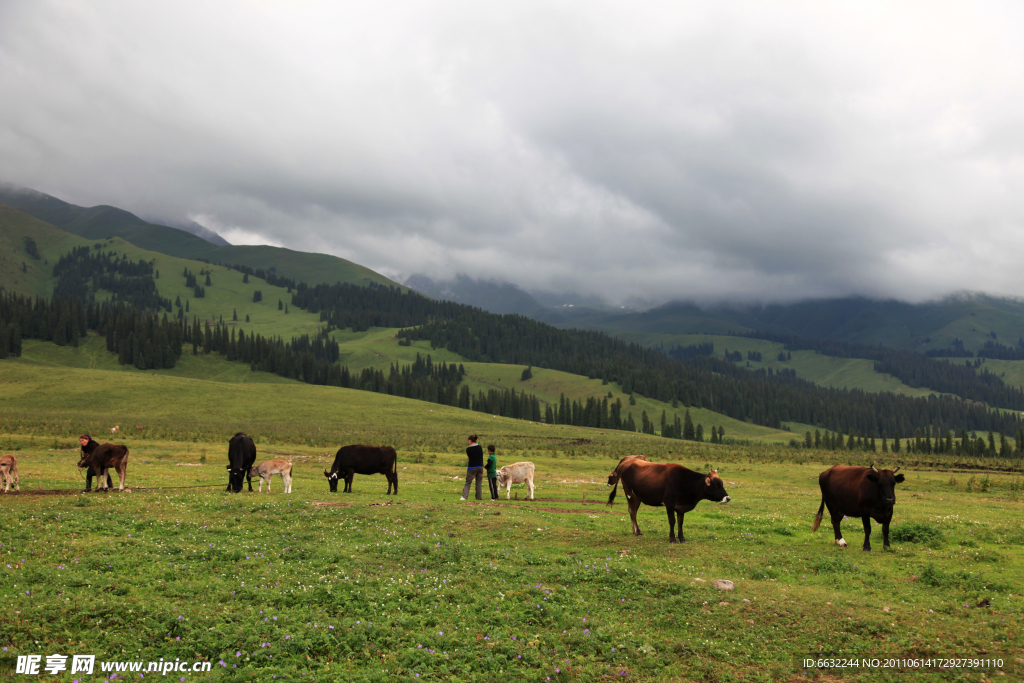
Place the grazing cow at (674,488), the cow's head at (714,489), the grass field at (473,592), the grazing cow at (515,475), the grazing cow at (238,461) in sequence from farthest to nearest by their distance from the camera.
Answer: the grazing cow at (515,475) → the grazing cow at (238,461) → the grazing cow at (674,488) → the cow's head at (714,489) → the grass field at (473,592)

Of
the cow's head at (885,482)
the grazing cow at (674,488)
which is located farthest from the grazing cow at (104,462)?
the cow's head at (885,482)

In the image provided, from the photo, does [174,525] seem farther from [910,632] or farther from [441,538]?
[910,632]

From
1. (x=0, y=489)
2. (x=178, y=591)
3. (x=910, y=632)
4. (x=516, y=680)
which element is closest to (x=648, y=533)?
(x=910, y=632)

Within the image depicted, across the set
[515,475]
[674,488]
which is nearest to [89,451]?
[515,475]

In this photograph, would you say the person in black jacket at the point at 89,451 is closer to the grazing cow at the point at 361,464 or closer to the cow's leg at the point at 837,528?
the grazing cow at the point at 361,464

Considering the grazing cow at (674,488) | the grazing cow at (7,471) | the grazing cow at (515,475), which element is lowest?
the grazing cow at (515,475)

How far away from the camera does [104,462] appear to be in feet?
→ 80.0

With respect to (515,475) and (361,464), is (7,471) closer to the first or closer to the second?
(361,464)

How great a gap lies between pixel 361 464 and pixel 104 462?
11.2m

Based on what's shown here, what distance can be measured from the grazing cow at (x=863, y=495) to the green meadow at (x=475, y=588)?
103 centimetres

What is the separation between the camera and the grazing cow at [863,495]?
17203 mm

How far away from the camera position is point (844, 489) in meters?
18.3

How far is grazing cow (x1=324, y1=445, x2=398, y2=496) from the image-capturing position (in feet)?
94.5

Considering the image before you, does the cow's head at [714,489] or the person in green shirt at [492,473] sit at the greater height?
the cow's head at [714,489]
